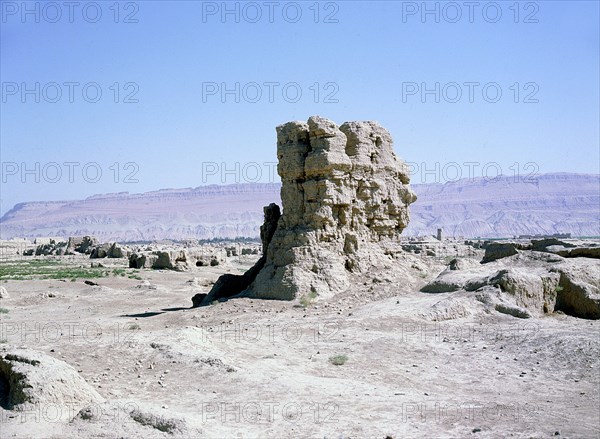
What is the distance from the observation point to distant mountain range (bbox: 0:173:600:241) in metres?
133

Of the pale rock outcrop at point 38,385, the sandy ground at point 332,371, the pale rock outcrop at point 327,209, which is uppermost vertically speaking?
the pale rock outcrop at point 327,209

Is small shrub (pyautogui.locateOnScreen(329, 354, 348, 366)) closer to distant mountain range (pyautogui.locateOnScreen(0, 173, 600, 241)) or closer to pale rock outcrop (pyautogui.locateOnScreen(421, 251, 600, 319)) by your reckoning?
pale rock outcrop (pyautogui.locateOnScreen(421, 251, 600, 319))

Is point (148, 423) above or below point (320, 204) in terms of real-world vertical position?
below

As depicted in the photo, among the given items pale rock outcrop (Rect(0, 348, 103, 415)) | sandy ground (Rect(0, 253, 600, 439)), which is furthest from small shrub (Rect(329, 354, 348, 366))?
pale rock outcrop (Rect(0, 348, 103, 415))

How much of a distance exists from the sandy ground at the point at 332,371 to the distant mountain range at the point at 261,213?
114m

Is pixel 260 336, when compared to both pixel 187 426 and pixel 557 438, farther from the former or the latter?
pixel 557 438

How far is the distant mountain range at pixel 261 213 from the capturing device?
133000 mm

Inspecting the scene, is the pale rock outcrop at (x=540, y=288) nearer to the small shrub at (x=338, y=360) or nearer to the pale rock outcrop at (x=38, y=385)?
the small shrub at (x=338, y=360)

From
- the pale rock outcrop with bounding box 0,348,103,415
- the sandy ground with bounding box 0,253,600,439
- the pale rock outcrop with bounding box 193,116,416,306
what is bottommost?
the sandy ground with bounding box 0,253,600,439

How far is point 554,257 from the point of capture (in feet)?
49.5

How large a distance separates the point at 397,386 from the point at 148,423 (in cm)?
368

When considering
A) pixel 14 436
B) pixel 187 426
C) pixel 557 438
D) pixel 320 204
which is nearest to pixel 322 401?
pixel 187 426

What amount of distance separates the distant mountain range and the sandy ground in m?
114

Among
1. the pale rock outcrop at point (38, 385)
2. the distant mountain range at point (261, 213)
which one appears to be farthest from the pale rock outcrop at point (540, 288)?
the distant mountain range at point (261, 213)
